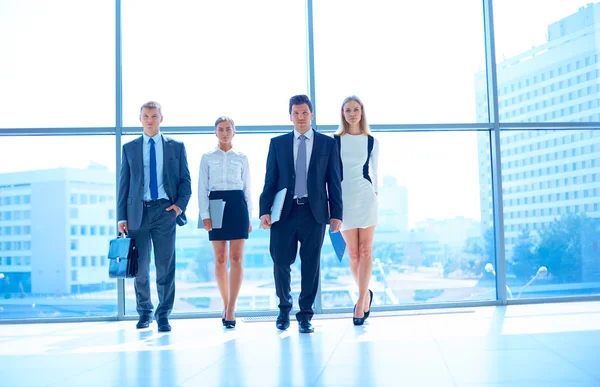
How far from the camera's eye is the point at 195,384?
7.62 ft

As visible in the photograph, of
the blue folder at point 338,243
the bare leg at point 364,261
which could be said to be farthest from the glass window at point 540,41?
the blue folder at point 338,243

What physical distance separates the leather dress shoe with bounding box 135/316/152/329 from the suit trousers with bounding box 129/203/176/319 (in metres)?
0.15

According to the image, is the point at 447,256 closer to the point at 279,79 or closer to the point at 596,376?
the point at 279,79

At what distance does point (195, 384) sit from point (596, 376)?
143cm

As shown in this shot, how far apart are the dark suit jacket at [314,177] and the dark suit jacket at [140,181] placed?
0.65 m

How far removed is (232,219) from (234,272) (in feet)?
1.19

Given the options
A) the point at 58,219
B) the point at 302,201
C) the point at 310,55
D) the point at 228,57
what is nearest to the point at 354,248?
the point at 302,201

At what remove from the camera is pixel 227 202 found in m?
4.22

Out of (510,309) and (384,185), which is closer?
(510,309)

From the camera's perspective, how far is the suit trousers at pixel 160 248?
421cm

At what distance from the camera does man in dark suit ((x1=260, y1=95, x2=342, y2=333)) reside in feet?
12.8

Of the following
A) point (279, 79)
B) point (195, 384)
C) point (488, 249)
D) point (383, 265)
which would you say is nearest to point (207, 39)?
point (279, 79)

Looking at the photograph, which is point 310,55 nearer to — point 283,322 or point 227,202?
point 227,202

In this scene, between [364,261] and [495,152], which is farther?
[495,152]
